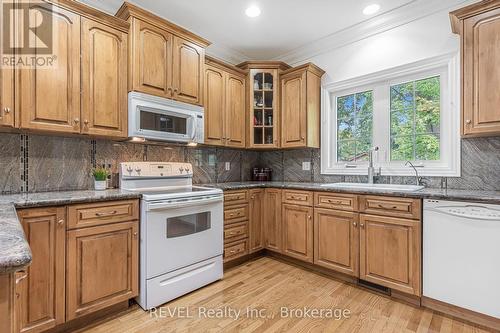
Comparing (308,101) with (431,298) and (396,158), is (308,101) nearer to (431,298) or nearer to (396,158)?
(396,158)

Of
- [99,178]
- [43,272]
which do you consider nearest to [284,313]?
[43,272]

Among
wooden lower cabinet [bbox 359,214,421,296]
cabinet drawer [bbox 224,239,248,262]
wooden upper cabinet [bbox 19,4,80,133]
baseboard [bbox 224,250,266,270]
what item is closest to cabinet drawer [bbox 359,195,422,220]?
wooden lower cabinet [bbox 359,214,421,296]

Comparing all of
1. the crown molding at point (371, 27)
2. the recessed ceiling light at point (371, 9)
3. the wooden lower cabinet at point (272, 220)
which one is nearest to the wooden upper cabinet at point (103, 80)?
the wooden lower cabinet at point (272, 220)

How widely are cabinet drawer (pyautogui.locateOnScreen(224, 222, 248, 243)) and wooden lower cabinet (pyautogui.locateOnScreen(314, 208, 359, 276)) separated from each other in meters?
0.78

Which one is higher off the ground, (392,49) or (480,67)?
(392,49)

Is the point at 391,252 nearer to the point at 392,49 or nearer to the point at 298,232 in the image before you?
the point at 298,232

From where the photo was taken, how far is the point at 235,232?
288 cm

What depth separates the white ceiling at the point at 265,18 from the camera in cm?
252

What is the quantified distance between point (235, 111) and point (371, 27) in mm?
1782

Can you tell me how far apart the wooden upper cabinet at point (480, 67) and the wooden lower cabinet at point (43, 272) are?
305 cm

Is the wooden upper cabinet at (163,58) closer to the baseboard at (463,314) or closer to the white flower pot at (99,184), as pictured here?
the white flower pot at (99,184)

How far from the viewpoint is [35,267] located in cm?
161

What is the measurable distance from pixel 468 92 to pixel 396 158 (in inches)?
36.7

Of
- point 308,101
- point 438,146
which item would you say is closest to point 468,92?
point 438,146
